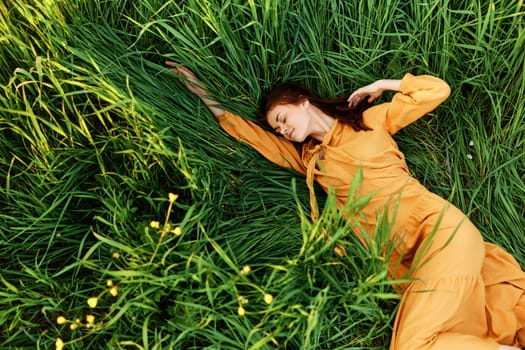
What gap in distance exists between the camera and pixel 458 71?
2006 mm

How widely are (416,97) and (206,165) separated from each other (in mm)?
868

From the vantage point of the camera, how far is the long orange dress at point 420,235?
1563 millimetres

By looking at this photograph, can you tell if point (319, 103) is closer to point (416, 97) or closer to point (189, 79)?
point (416, 97)

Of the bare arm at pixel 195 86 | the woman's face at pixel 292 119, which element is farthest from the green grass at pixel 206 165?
the woman's face at pixel 292 119

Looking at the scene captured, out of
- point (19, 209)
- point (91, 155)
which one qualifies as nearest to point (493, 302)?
point (91, 155)

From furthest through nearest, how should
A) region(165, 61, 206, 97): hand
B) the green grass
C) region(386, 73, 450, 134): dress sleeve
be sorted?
region(165, 61, 206, 97): hand, region(386, 73, 450, 134): dress sleeve, the green grass

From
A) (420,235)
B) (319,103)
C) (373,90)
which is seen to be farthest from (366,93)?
(420,235)

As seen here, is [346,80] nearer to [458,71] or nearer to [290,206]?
[458,71]

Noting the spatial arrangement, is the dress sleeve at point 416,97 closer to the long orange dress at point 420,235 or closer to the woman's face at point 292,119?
the long orange dress at point 420,235

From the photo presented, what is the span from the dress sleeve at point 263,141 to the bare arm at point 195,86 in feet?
0.13

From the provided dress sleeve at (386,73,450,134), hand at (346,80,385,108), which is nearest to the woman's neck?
hand at (346,80,385,108)

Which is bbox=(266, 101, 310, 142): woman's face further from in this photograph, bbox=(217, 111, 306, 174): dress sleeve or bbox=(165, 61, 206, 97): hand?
bbox=(165, 61, 206, 97): hand

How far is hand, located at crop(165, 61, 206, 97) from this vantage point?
1872mm

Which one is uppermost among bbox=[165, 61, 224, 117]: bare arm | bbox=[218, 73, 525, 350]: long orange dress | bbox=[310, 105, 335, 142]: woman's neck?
bbox=[165, 61, 224, 117]: bare arm
